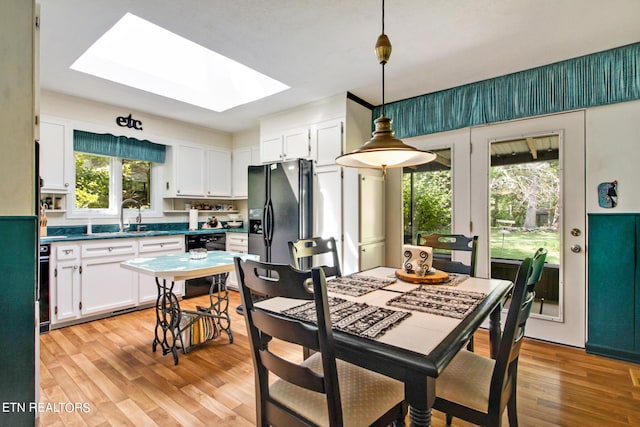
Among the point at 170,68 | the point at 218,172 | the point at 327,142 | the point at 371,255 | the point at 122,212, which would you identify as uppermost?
the point at 170,68

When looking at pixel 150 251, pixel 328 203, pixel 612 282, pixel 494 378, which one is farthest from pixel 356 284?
pixel 150 251

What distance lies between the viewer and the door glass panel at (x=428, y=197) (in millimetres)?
3367

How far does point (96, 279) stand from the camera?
3.28 m

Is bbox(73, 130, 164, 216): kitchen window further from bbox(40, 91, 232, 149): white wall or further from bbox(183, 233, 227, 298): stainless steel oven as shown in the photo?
bbox(183, 233, 227, 298): stainless steel oven

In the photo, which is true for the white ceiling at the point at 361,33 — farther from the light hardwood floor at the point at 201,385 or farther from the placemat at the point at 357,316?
the light hardwood floor at the point at 201,385

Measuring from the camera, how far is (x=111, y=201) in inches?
160

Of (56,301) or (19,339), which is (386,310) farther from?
(56,301)

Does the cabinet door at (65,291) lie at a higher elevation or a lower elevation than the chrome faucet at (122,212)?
lower

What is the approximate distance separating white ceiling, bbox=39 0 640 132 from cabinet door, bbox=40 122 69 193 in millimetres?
467

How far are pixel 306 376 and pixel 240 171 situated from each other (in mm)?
4389

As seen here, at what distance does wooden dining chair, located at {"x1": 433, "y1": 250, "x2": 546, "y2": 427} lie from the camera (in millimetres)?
1111

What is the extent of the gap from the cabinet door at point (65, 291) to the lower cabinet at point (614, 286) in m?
4.82

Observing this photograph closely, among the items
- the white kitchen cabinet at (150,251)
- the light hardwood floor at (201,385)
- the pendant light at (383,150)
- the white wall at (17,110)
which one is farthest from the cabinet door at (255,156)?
the white wall at (17,110)

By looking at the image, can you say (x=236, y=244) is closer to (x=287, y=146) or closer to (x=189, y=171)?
(x=189, y=171)
